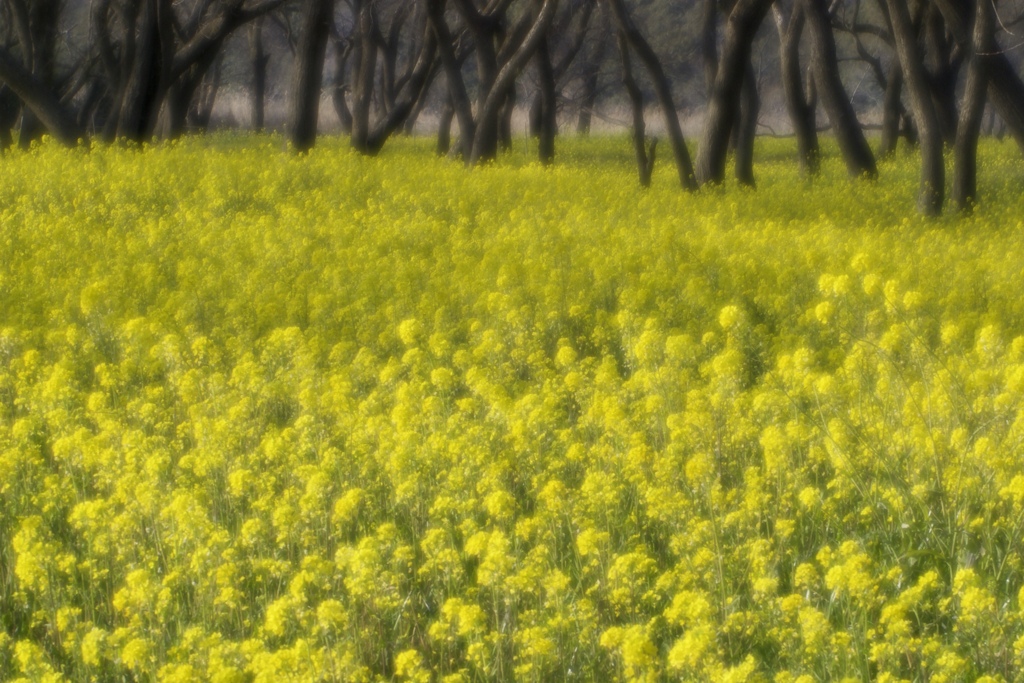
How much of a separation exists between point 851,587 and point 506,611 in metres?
0.85

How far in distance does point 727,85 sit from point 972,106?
9.39 feet

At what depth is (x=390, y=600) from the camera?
129 inches

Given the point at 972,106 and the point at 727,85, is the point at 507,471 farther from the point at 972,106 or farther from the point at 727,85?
the point at 727,85

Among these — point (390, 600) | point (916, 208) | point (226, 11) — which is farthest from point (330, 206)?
point (390, 600)

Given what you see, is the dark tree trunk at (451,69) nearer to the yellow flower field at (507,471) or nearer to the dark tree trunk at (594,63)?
the dark tree trunk at (594,63)

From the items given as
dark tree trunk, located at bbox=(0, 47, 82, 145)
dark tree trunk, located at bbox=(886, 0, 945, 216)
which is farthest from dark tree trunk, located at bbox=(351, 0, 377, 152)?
dark tree trunk, located at bbox=(886, 0, 945, 216)

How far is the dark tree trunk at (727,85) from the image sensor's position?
44.1 feet

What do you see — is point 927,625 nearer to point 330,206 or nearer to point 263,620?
point 263,620

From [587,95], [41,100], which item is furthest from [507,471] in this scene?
[587,95]

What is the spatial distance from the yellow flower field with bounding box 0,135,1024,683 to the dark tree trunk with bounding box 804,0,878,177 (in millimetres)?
7118

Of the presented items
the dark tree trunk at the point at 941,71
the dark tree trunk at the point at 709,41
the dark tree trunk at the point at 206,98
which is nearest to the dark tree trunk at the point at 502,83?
the dark tree trunk at the point at 709,41

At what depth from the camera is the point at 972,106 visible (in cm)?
1185

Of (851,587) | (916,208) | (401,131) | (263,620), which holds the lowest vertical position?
(263,620)

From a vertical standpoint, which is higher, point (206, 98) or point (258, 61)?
point (258, 61)
